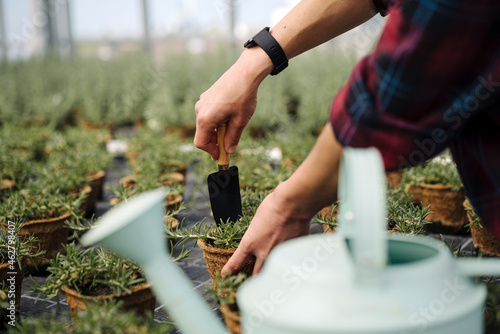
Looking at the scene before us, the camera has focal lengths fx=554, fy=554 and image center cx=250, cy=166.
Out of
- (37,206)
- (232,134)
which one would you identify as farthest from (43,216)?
(232,134)

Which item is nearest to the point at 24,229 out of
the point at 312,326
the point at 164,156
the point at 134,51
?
the point at 164,156

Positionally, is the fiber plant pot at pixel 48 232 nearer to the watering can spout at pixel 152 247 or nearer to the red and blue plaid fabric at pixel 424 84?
the watering can spout at pixel 152 247

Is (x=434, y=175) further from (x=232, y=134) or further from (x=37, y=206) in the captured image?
(x=37, y=206)

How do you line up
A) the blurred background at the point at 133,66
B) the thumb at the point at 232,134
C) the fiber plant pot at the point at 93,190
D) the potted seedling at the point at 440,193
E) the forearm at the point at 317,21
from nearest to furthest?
the forearm at the point at 317,21
the thumb at the point at 232,134
the potted seedling at the point at 440,193
the fiber plant pot at the point at 93,190
the blurred background at the point at 133,66

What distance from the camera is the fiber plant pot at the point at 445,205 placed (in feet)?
7.78

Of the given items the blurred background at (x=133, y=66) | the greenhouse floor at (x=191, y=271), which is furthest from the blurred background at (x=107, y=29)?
the greenhouse floor at (x=191, y=271)

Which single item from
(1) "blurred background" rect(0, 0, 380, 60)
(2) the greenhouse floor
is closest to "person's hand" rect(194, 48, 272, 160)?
(2) the greenhouse floor

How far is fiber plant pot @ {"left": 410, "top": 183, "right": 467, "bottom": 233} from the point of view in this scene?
2.37m

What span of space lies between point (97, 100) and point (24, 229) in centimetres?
369

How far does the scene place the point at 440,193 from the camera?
2.38 m

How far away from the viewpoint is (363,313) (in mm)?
729

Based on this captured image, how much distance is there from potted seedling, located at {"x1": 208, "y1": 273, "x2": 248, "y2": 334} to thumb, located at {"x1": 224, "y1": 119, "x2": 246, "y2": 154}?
0.40 metres

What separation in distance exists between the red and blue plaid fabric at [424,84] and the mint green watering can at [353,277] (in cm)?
14

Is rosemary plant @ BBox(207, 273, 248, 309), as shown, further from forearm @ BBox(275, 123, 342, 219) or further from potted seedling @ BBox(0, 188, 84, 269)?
potted seedling @ BBox(0, 188, 84, 269)
